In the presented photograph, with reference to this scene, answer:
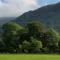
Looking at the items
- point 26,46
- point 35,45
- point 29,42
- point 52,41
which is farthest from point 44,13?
point 26,46

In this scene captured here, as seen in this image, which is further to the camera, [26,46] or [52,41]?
[52,41]

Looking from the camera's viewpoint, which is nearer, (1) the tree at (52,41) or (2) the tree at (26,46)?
(2) the tree at (26,46)

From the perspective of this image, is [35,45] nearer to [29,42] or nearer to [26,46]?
[29,42]

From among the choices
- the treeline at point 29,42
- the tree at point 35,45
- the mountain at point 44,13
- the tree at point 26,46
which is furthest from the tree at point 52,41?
the mountain at point 44,13

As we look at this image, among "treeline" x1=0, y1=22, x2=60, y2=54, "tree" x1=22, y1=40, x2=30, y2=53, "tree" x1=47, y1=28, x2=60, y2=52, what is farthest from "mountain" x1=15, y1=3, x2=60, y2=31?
"tree" x1=22, y1=40, x2=30, y2=53

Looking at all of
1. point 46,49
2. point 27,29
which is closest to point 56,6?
point 27,29

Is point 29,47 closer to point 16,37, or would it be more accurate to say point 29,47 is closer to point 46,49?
point 46,49

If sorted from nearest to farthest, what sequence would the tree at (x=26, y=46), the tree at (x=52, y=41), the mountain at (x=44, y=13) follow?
the tree at (x=26, y=46) → the tree at (x=52, y=41) → the mountain at (x=44, y=13)

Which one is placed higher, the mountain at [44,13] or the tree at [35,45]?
the mountain at [44,13]

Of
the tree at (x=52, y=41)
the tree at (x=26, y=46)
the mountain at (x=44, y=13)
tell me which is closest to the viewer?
the tree at (x=26, y=46)

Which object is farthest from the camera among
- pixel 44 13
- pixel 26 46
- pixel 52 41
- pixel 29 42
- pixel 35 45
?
pixel 44 13

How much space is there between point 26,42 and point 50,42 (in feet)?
13.4

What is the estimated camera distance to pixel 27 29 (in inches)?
1945

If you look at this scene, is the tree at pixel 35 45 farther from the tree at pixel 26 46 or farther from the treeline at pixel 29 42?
the tree at pixel 26 46
